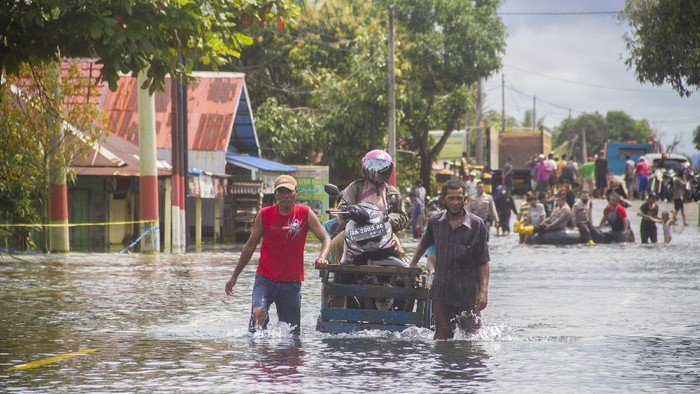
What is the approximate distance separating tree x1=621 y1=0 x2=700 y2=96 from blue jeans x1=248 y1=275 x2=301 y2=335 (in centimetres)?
2454

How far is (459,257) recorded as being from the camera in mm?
12078

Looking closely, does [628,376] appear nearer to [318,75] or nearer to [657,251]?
[657,251]

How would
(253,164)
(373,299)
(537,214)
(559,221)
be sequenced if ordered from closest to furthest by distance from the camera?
1. (373,299)
2. (559,221)
3. (537,214)
4. (253,164)

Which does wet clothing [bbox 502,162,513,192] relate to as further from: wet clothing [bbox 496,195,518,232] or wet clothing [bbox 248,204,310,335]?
wet clothing [bbox 248,204,310,335]

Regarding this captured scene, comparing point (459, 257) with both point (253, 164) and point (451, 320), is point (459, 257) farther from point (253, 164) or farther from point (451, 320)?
point (253, 164)

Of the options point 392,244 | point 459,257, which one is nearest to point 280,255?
point 392,244

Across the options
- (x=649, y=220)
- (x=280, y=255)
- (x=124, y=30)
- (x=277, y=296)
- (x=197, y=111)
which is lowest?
(x=649, y=220)

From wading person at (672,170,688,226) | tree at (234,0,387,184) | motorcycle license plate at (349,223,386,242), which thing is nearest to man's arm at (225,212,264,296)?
motorcycle license plate at (349,223,386,242)

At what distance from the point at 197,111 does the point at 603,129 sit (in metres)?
119

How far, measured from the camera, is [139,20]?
1680 cm

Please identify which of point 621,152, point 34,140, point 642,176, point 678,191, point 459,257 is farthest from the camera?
point 621,152

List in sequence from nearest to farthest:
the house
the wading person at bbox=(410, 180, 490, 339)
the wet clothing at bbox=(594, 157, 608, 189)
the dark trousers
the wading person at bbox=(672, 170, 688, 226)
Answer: the wading person at bbox=(410, 180, 490, 339) → the dark trousers → the house → the wading person at bbox=(672, 170, 688, 226) → the wet clothing at bbox=(594, 157, 608, 189)

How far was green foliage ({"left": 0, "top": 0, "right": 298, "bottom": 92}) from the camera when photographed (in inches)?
645

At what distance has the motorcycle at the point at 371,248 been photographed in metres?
13.1
